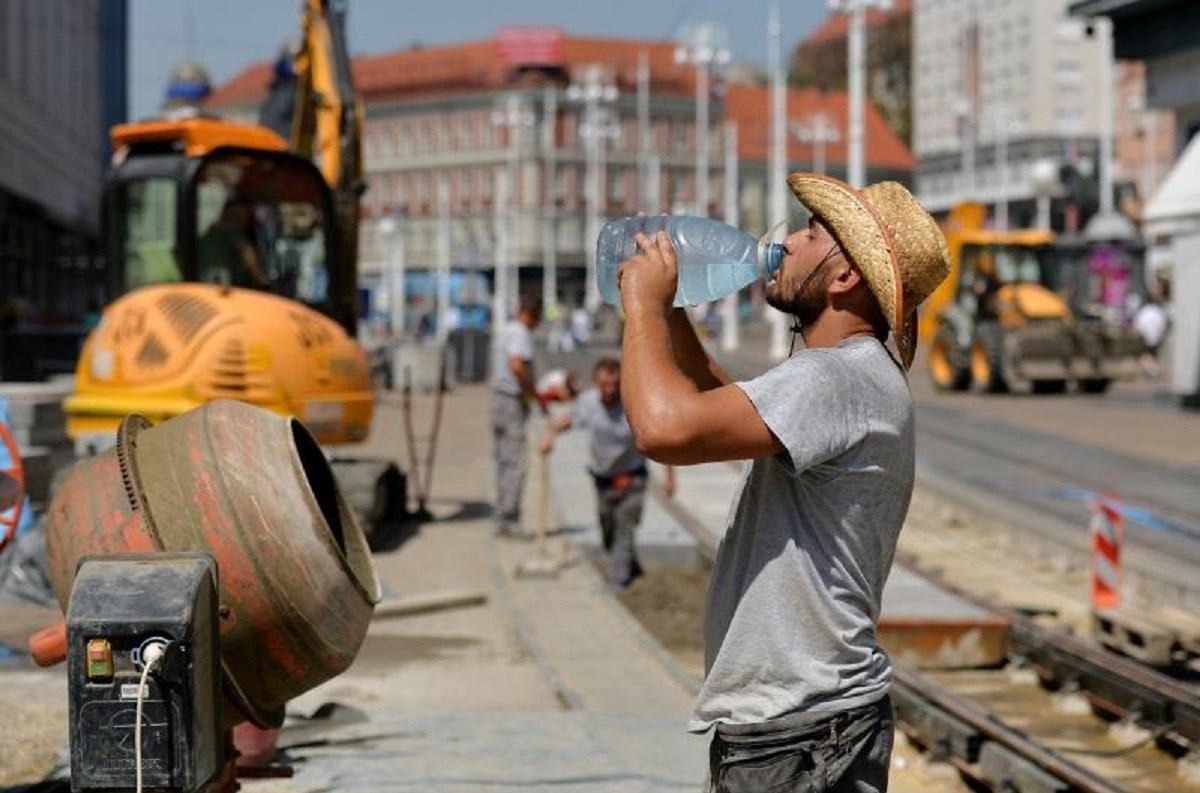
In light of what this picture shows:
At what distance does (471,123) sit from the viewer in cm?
13025

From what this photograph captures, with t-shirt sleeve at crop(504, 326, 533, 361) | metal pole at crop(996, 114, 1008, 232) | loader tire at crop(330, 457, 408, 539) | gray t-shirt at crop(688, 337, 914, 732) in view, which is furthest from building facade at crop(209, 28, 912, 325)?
gray t-shirt at crop(688, 337, 914, 732)

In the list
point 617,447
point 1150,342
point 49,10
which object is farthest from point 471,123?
point 617,447

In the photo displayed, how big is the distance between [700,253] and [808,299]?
0.81 feet

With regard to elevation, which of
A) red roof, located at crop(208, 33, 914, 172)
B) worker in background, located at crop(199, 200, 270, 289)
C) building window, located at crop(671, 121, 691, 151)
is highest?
red roof, located at crop(208, 33, 914, 172)

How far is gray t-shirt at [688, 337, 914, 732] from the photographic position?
3893 millimetres

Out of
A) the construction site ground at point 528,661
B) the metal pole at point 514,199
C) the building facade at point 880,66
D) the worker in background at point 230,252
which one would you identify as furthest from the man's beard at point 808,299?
the building facade at point 880,66

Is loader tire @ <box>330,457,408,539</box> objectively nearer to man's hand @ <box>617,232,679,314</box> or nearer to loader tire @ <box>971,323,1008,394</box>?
man's hand @ <box>617,232,679,314</box>

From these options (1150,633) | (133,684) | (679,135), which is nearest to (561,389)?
(1150,633)

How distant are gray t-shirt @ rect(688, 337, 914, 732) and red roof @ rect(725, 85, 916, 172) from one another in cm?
12275

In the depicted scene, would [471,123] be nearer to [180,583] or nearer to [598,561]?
[598,561]

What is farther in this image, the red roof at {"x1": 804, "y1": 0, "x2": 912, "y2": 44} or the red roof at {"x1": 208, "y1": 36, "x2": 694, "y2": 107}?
the red roof at {"x1": 804, "y1": 0, "x2": 912, "y2": 44}

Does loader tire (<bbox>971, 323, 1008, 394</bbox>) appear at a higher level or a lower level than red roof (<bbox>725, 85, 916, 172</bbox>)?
lower

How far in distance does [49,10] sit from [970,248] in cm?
2940

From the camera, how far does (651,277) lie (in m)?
3.85
